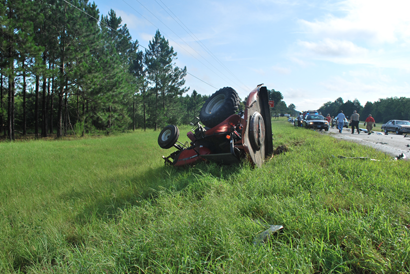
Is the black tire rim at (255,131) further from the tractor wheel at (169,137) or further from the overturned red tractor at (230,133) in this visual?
the tractor wheel at (169,137)

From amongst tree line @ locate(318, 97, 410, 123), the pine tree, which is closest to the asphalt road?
the pine tree

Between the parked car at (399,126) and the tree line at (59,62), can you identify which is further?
the parked car at (399,126)

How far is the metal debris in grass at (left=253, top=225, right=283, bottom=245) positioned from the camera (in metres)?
1.92

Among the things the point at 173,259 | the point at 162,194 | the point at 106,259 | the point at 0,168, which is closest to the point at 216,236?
the point at 173,259

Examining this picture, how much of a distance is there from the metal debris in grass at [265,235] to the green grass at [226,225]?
0.15 feet

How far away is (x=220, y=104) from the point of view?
227 inches

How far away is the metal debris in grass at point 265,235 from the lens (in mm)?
1921

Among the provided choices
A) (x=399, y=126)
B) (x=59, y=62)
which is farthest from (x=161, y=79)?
(x=399, y=126)

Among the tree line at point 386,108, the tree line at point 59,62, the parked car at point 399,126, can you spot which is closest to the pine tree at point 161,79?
the tree line at point 59,62

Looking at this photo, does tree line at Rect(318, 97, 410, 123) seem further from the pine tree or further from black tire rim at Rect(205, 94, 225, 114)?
black tire rim at Rect(205, 94, 225, 114)

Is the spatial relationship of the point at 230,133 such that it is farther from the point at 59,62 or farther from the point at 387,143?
the point at 59,62

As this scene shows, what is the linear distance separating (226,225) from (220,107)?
11.9 ft

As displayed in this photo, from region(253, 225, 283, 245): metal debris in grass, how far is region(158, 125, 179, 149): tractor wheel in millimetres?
3564

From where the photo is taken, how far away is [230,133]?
4371 millimetres
